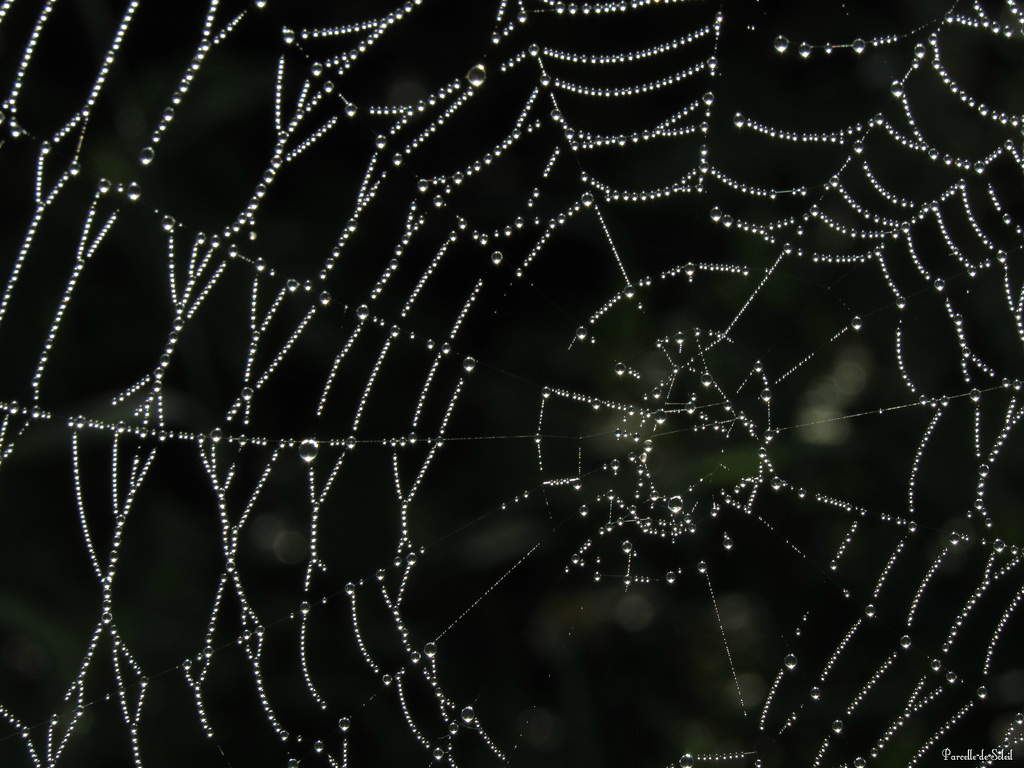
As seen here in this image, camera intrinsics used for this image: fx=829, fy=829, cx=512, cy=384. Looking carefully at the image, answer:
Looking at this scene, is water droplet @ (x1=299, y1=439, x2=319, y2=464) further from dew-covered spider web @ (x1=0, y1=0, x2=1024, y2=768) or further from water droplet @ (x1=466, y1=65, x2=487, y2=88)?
water droplet @ (x1=466, y1=65, x2=487, y2=88)

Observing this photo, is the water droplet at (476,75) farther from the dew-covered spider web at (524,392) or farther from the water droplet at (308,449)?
the water droplet at (308,449)

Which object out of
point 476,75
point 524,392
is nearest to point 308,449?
point 524,392

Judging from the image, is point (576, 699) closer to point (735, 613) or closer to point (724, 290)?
point (735, 613)

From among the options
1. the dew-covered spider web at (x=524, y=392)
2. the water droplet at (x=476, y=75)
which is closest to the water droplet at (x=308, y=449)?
the dew-covered spider web at (x=524, y=392)

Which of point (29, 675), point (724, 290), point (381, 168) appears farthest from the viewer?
point (724, 290)

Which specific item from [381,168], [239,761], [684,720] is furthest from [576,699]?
[381,168]

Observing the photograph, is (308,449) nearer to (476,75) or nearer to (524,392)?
(524,392)

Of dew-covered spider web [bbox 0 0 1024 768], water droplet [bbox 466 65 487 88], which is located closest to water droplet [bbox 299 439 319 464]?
dew-covered spider web [bbox 0 0 1024 768]
